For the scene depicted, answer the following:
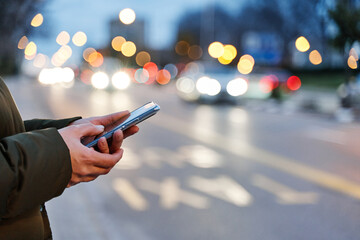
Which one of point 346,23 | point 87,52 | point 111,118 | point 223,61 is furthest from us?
point 87,52

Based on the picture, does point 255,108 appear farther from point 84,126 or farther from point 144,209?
point 84,126

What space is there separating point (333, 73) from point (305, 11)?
5430 millimetres

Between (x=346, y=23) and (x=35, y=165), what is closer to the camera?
(x=35, y=165)

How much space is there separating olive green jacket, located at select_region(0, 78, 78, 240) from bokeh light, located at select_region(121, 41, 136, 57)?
344 feet

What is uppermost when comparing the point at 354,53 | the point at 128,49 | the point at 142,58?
the point at 354,53

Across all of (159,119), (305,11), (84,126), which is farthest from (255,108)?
(305,11)

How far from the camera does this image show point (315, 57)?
187ft

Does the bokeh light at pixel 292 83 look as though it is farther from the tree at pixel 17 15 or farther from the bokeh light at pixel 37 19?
the bokeh light at pixel 37 19

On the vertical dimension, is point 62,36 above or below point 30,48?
above

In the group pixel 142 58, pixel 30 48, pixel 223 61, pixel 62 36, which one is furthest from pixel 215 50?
pixel 142 58

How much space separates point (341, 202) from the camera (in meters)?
6.24

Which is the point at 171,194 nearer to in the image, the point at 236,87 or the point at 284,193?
the point at 284,193

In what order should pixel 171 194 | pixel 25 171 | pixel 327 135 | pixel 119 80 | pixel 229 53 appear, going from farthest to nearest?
pixel 229 53 < pixel 119 80 < pixel 327 135 < pixel 171 194 < pixel 25 171

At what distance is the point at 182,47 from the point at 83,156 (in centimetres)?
8622
